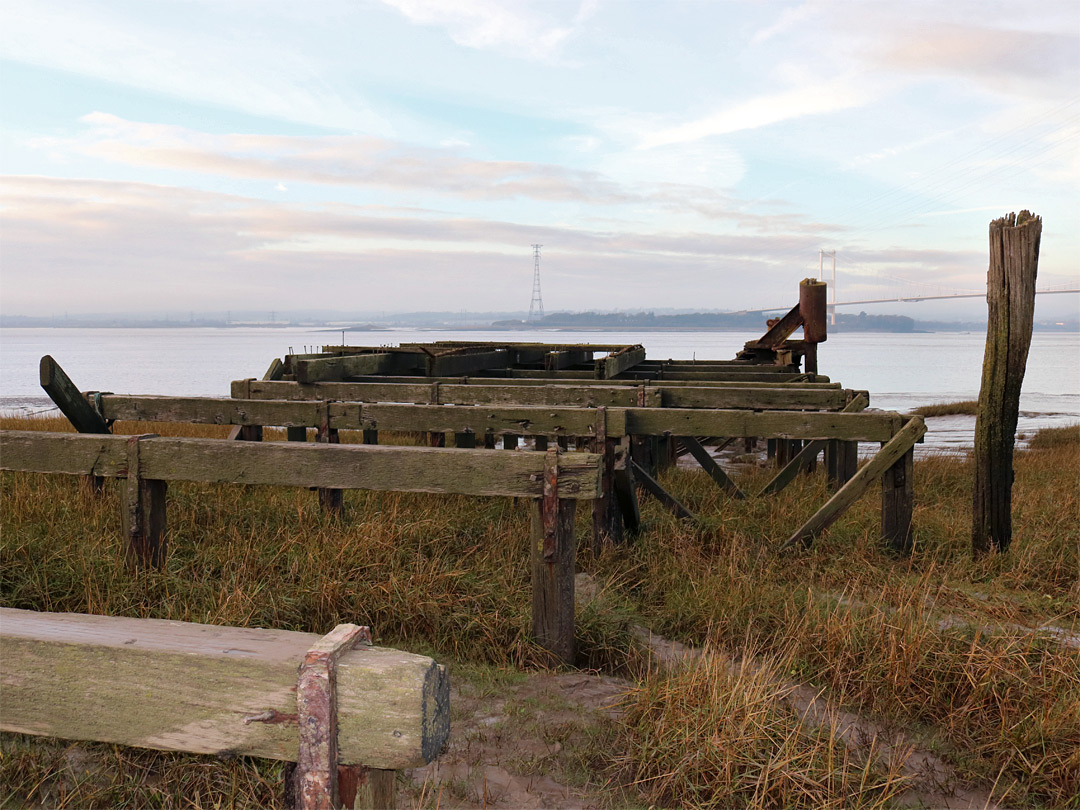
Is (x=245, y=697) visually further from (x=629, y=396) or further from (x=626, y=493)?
(x=629, y=396)

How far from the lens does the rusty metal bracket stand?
5.36ft

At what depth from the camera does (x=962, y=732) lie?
13.2ft

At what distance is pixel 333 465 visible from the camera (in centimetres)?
455

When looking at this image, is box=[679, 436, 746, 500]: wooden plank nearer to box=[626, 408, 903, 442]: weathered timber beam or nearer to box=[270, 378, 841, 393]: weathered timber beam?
box=[270, 378, 841, 393]: weathered timber beam

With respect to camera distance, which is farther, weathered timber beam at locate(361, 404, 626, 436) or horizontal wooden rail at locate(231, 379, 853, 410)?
horizontal wooden rail at locate(231, 379, 853, 410)

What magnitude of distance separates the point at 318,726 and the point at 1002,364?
7.45 m

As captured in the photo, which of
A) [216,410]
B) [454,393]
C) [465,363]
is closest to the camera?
[216,410]

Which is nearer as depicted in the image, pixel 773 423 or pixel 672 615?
pixel 672 615

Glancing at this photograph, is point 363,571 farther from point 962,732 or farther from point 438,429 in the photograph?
point 962,732

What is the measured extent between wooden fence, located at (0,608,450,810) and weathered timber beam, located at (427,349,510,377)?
874 cm

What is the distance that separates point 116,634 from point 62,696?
6.2 inches

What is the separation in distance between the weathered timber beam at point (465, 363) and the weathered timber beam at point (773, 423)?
4.26 meters

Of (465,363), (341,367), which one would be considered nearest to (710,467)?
(465,363)

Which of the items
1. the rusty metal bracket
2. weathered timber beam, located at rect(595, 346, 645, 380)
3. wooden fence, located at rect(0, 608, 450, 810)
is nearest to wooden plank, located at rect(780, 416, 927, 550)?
weathered timber beam, located at rect(595, 346, 645, 380)
